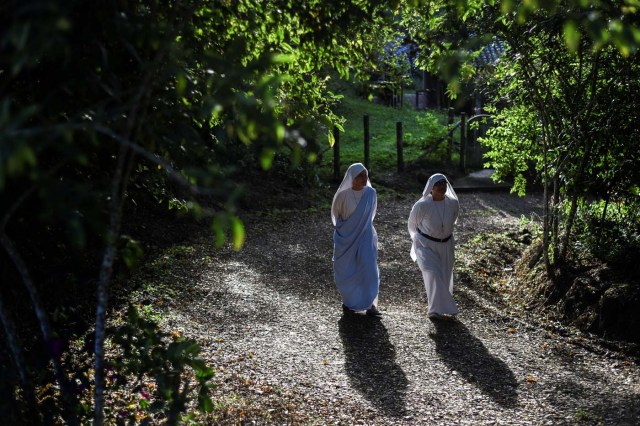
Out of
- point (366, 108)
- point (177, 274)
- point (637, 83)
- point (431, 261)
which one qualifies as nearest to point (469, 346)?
point (431, 261)

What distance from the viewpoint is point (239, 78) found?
9.10ft

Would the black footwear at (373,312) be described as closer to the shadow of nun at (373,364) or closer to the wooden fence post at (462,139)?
the shadow of nun at (373,364)

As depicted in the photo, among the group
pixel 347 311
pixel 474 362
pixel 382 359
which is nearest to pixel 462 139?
pixel 347 311

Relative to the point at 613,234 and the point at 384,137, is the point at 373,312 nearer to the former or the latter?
the point at 613,234

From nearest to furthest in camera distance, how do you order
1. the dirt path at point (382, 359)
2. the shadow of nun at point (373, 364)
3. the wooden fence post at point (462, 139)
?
the dirt path at point (382, 359)
the shadow of nun at point (373, 364)
the wooden fence post at point (462, 139)

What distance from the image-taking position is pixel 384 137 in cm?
2441

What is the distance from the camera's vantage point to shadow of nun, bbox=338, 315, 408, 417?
6375 mm

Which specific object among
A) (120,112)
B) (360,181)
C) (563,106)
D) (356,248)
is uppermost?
(563,106)

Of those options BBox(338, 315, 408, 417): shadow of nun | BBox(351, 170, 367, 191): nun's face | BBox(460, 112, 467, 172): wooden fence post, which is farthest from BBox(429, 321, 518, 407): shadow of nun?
BBox(460, 112, 467, 172): wooden fence post

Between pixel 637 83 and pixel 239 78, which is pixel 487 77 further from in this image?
pixel 239 78

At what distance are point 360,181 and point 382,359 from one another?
236 cm

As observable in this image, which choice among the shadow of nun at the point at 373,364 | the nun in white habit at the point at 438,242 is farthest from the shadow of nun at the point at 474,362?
the shadow of nun at the point at 373,364

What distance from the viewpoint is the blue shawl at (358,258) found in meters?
8.86

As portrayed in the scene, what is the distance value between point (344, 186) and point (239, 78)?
20.3ft
